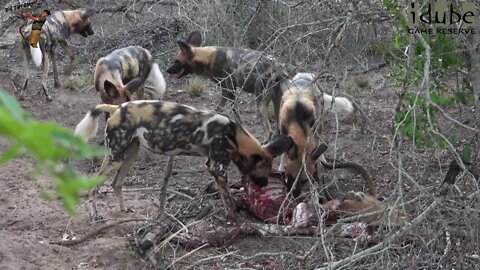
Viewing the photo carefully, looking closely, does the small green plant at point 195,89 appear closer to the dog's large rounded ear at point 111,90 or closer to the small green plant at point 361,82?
the small green plant at point 361,82

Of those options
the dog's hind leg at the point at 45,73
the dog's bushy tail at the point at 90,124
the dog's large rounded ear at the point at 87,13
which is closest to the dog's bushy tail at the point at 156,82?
the dog's hind leg at the point at 45,73

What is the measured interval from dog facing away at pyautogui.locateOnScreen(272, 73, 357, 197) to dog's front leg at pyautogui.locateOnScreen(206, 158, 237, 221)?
408 millimetres

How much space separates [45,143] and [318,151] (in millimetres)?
3943

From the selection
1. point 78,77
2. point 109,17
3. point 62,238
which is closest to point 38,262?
point 62,238

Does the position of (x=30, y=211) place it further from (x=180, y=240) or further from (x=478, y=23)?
(x=478, y=23)

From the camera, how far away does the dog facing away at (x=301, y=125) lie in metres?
4.39

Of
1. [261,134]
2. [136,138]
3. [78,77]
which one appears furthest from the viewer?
[78,77]

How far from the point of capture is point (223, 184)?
4160 mm

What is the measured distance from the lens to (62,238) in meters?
3.94

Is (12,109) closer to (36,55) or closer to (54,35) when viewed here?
(36,55)

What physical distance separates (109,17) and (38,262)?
20.1ft

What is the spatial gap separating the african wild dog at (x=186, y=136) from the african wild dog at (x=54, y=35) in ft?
10.7

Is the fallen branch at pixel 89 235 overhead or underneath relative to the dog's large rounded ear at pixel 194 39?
underneath

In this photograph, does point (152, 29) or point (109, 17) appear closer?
point (152, 29)
